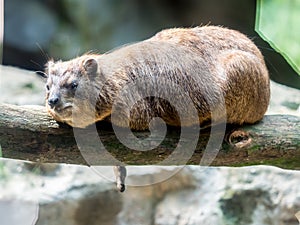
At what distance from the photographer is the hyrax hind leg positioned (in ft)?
4.90

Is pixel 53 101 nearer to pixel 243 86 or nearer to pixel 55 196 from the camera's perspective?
pixel 243 86

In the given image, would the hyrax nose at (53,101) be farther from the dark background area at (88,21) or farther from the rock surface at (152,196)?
the dark background area at (88,21)

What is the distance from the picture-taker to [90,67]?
140 centimetres

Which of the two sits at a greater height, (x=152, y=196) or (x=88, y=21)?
(x=88, y=21)

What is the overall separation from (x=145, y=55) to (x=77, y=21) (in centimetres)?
155

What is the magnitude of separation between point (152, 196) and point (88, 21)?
1028 mm

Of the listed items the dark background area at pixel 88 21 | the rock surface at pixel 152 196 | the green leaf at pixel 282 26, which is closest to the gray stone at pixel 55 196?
the rock surface at pixel 152 196

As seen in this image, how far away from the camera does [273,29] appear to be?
5.29ft

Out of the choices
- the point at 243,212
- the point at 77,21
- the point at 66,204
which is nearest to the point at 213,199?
the point at 243,212

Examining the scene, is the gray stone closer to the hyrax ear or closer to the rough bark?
the rough bark

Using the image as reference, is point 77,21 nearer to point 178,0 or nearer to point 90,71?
point 178,0

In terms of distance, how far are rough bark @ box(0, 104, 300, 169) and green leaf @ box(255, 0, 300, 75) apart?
0.61ft

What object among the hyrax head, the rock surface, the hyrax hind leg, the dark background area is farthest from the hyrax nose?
the dark background area

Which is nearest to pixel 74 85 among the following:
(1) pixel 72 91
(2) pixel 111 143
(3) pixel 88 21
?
(1) pixel 72 91
